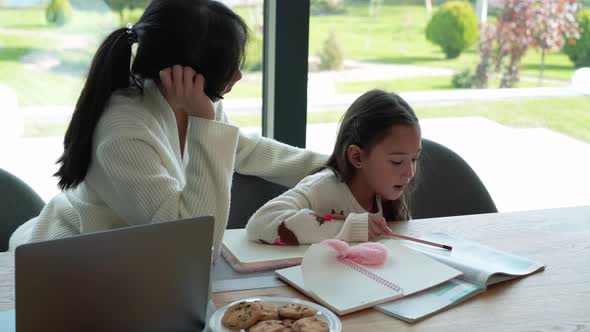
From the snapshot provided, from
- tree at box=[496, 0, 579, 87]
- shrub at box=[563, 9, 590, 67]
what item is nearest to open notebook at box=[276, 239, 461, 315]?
tree at box=[496, 0, 579, 87]

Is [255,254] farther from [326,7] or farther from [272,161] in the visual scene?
[326,7]

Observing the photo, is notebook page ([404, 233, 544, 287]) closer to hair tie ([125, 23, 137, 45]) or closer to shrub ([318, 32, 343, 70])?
hair tie ([125, 23, 137, 45])

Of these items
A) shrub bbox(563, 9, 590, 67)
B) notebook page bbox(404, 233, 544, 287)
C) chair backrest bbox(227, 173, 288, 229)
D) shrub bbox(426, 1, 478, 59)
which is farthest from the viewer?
shrub bbox(563, 9, 590, 67)

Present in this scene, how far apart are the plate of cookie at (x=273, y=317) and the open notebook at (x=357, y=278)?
0.05 meters

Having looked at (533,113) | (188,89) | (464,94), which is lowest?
(533,113)

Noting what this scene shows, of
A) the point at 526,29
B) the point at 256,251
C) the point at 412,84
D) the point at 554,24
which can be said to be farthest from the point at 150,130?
the point at 554,24

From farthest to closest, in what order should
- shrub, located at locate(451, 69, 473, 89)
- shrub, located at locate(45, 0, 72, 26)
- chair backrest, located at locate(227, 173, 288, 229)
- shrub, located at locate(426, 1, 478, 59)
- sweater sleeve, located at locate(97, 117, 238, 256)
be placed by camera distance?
shrub, located at locate(451, 69, 473, 89), shrub, located at locate(426, 1, 478, 59), shrub, located at locate(45, 0, 72, 26), chair backrest, located at locate(227, 173, 288, 229), sweater sleeve, located at locate(97, 117, 238, 256)

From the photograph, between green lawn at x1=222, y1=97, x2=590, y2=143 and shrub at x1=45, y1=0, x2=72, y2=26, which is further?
green lawn at x1=222, y1=97, x2=590, y2=143

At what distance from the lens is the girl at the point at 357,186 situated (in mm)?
1547

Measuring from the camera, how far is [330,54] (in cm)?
271

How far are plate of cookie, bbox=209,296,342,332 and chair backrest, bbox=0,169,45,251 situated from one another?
0.78 metres

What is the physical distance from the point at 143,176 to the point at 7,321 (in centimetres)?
44

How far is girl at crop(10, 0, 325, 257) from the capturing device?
148 centimetres

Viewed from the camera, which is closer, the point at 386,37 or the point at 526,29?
the point at 386,37
